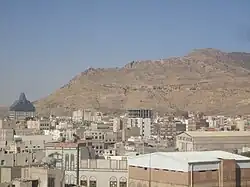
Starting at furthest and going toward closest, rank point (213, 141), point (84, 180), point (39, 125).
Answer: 1. point (39, 125)
2. point (213, 141)
3. point (84, 180)

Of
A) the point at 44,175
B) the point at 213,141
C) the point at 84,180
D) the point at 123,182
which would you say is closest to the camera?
the point at 44,175

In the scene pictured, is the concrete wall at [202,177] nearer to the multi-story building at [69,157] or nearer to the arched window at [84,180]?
the arched window at [84,180]

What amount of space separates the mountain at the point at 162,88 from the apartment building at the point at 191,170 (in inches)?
2798

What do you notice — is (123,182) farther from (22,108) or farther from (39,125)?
(22,108)

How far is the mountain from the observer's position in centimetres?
9569

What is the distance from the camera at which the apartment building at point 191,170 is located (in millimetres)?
14023

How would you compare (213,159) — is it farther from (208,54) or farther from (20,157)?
(208,54)

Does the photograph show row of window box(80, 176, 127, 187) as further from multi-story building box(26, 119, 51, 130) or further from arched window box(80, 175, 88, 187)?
multi-story building box(26, 119, 51, 130)

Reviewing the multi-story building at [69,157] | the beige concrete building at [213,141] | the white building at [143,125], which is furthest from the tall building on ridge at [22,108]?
the multi-story building at [69,157]

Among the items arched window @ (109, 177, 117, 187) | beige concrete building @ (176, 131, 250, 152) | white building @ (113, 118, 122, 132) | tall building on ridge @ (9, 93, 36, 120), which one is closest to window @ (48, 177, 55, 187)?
arched window @ (109, 177, 117, 187)

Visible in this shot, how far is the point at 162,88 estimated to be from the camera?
106 m

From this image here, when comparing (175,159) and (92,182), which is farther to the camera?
(92,182)

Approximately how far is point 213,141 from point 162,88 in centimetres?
7091

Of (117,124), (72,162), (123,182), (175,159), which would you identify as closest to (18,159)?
(72,162)
